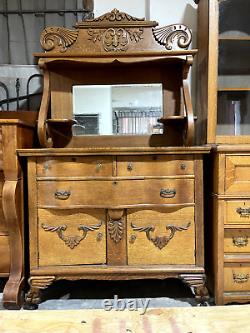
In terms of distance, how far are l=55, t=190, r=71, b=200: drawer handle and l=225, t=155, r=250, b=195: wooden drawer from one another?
840 mm

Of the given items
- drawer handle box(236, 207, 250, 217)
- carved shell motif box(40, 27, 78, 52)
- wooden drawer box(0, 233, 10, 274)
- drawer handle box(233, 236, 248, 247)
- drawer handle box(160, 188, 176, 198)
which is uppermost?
carved shell motif box(40, 27, 78, 52)

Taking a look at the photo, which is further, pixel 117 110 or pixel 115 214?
pixel 117 110

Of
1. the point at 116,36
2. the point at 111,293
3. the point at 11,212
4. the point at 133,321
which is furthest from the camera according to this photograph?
the point at 116,36

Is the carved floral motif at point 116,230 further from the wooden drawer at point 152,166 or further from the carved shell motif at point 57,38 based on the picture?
the carved shell motif at point 57,38

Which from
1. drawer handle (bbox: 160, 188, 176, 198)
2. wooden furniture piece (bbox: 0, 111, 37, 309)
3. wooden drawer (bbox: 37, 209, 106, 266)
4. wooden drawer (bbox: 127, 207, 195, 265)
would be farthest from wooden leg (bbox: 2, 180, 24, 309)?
drawer handle (bbox: 160, 188, 176, 198)

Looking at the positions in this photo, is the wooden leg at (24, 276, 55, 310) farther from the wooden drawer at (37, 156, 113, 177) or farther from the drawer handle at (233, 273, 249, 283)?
the drawer handle at (233, 273, 249, 283)

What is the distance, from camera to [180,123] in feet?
6.52

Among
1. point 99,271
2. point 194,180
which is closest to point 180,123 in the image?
point 194,180

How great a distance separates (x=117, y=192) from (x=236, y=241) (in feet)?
2.26

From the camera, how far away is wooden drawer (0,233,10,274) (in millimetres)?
1687

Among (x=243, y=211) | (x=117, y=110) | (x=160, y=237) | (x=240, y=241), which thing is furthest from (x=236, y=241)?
(x=117, y=110)

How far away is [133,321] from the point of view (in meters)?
0.97

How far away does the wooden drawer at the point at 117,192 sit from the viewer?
5.28ft

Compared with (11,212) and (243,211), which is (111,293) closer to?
(11,212)
